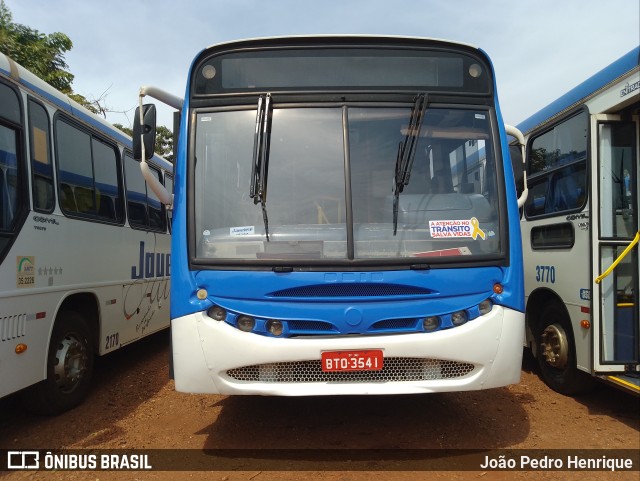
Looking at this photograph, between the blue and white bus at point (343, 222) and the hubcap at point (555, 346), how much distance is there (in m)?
1.82

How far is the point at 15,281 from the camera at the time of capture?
3.76 meters

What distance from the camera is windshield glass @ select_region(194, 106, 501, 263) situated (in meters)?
3.43

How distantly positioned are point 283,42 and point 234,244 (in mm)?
1609

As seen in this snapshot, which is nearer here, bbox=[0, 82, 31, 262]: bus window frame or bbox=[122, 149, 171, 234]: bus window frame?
bbox=[0, 82, 31, 262]: bus window frame

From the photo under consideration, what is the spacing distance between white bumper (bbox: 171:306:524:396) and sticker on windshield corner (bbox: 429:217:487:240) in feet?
1.85

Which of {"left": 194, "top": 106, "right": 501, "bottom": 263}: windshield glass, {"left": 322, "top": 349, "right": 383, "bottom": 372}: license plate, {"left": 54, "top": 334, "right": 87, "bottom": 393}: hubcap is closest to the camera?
{"left": 322, "top": 349, "right": 383, "bottom": 372}: license plate

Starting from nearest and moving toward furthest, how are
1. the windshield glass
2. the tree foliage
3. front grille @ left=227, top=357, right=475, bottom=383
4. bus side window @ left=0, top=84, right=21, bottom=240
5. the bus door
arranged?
front grille @ left=227, top=357, right=475, bottom=383, the windshield glass, bus side window @ left=0, top=84, right=21, bottom=240, the bus door, the tree foliage

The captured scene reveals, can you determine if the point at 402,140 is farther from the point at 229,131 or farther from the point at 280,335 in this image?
the point at 280,335

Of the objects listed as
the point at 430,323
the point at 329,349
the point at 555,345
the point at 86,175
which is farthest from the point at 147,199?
the point at 555,345

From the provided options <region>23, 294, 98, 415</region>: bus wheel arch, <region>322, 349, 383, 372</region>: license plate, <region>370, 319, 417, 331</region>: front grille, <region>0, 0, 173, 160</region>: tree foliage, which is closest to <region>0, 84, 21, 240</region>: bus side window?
<region>23, 294, 98, 415</region>: bus wheel arch

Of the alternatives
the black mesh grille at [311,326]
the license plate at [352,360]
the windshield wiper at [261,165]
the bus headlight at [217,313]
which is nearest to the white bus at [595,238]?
the license plate at [352,360]

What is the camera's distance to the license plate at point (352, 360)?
3213mm

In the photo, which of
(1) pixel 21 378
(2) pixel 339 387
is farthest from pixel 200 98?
(1) pixel 21 378

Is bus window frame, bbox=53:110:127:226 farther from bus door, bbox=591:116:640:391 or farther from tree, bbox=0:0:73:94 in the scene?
tree, bbox=0:0:73:94
